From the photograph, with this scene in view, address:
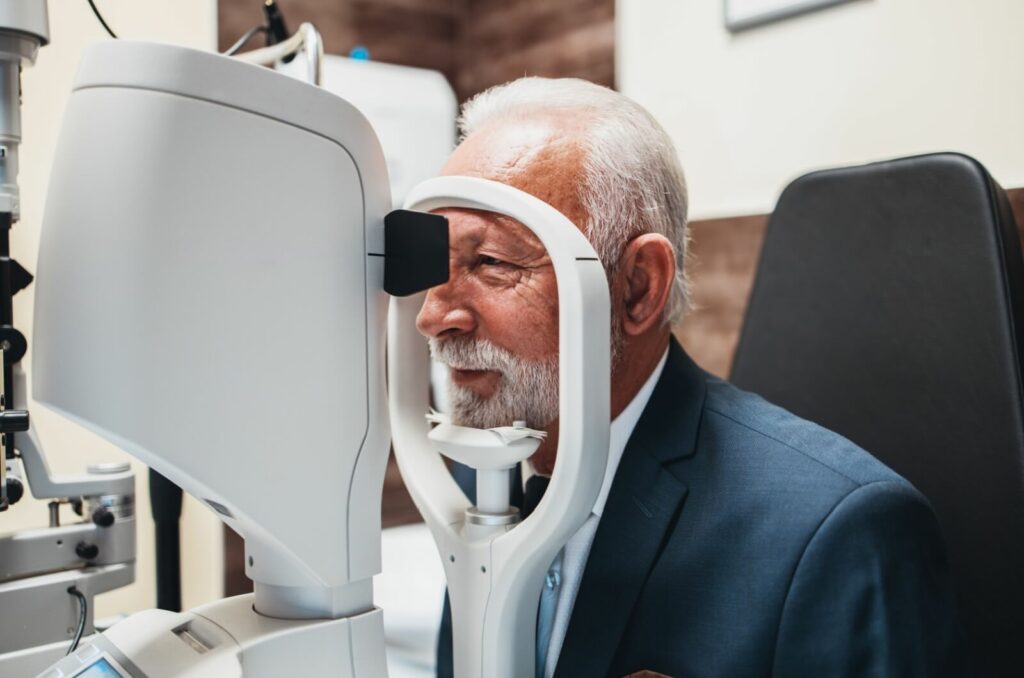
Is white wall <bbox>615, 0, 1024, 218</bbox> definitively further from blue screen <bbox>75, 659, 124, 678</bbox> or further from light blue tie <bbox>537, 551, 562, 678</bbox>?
blue screen <bbox>75, 659, 124, 678</bbox>

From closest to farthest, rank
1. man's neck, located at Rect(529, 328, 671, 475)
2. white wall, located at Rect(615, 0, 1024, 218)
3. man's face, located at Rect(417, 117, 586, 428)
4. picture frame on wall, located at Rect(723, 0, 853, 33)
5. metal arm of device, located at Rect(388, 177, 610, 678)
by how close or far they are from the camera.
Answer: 1. metal arm of device, located at Rect(388, 177, 610, 678)
2. man's face, located at Rect(417, 117, 586, 428)
3. man's neck, located at Rect(529, 328, 671, 475)
4. white wall, located at Rect(615, 0, 1024, 218)
5. picture frame on wall, located at Rect(723, 0, 853, 33)

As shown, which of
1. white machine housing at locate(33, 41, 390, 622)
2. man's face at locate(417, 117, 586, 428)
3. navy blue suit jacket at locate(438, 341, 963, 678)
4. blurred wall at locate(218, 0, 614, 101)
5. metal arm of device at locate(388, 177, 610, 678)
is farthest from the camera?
blurred wall at locate(218, 0, 614, 101)

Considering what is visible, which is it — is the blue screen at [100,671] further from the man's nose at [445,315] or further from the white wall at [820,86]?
the white wall at [820,86]

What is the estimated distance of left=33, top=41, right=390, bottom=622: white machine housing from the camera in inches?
21.3

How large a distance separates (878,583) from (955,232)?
20.4 inches

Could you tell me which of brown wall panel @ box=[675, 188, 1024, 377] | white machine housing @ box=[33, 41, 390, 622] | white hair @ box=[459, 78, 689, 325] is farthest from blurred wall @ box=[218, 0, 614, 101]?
white machine housing @ box=[33, 41, 390, 622]

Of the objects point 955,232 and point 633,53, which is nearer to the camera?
point 955,232

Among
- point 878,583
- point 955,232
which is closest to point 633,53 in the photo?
point 955,232

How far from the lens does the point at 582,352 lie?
68 centimetres

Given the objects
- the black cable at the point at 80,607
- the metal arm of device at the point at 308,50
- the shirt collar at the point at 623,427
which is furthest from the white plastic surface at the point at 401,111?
the black cable at the point at 80,607

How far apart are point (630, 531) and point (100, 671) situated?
57 cm

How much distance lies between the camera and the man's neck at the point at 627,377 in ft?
3.53

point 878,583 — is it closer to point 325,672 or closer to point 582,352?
point 582,352

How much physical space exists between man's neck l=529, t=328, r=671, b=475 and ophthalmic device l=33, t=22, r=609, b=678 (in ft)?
1.04
